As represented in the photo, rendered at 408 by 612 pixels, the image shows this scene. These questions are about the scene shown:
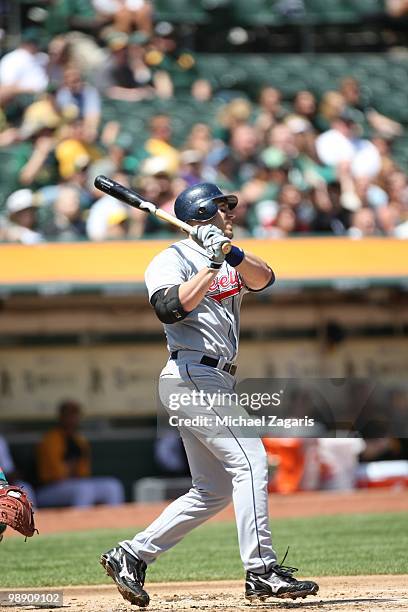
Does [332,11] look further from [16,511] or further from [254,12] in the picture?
[16,511]

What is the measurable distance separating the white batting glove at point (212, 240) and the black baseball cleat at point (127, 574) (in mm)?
1346

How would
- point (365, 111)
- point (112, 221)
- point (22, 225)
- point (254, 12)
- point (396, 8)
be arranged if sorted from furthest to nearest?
1. point (396, 8)
2. point (254, 12)
3. point (365, 111)
4. point (112, 221)
5. point (22, 225)

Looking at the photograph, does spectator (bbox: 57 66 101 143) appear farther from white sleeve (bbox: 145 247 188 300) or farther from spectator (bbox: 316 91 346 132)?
white sleeve (bbox: 145 247 188 300)

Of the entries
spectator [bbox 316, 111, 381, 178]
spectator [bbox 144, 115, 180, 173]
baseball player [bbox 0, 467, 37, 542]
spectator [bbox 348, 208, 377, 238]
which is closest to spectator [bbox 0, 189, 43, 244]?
spectator [bbox 144, 115, 180, 173]

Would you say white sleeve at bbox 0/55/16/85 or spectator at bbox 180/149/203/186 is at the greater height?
white sleeve at bbox 0/55/16/85

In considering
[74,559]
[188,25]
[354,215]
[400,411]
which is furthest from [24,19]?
[74,559]

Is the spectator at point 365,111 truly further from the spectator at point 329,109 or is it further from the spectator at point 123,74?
the spectator at point 123,74

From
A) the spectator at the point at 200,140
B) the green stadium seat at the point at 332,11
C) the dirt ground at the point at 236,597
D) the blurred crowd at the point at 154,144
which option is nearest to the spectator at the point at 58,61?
the blurred crowd at the point at 154,144

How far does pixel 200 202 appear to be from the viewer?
4906 mm

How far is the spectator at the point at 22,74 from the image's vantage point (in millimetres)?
11961

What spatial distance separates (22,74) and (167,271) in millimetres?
7832

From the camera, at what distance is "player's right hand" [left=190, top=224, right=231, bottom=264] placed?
4523 millimetres

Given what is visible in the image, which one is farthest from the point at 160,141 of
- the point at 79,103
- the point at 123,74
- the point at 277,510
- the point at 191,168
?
the point at 277,510

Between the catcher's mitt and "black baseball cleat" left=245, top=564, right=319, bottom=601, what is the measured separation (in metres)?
1.00
